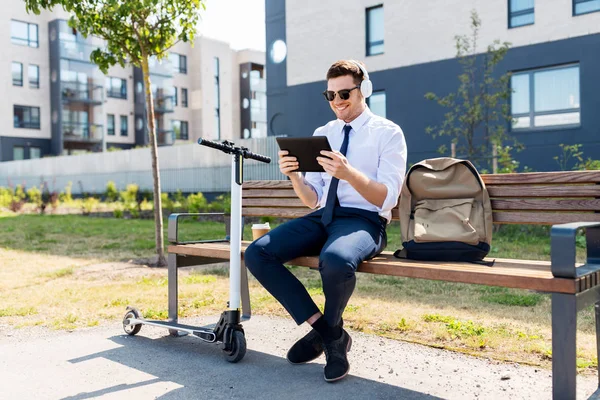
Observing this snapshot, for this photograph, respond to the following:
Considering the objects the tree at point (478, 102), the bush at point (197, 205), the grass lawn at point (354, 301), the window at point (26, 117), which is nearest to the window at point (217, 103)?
the window at point (26, 117)

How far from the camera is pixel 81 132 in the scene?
4228 cm

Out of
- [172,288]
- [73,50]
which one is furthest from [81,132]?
[172,288]

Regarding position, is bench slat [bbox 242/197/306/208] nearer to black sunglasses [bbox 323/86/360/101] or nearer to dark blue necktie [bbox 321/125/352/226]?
dark blue necktie [bbox 321/125/352/226]

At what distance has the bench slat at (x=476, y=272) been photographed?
106 inches

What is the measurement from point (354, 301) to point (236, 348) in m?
1.99

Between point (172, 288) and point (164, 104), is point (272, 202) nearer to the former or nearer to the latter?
point (172, 288)

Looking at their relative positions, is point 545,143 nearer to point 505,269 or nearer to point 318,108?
point 318,108

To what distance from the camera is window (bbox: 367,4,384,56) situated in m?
19.5

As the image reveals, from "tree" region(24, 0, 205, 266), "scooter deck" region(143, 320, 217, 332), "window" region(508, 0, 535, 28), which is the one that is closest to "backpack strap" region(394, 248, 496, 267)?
"scooter deck" region(143, 320, 217, 332)

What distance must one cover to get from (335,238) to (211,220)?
488 inches

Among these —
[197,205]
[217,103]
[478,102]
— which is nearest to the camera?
[478,102]

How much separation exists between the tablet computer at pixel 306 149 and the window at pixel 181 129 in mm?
45159

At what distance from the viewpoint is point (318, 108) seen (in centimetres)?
2089

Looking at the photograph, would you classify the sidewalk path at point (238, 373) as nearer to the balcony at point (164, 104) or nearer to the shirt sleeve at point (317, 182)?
the shirt sleeve at point (317, 182)
